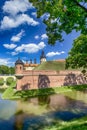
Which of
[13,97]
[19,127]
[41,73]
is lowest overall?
[19,127]

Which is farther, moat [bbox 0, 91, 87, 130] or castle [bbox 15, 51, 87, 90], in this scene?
castle [bbox 15, 51, 87, 90]

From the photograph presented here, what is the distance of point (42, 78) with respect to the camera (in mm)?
57938

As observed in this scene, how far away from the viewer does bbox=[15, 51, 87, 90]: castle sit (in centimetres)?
5378

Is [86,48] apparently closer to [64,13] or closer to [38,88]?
[64,13]

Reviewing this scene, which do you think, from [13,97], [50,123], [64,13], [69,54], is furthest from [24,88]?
[64,13]

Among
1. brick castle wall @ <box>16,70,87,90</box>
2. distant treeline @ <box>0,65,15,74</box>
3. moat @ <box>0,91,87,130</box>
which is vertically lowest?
moat @ <box>0,91,87,130</box>

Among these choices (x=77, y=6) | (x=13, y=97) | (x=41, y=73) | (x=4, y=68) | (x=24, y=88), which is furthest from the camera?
(x=4, y=68)

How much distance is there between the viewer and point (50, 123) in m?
23.8

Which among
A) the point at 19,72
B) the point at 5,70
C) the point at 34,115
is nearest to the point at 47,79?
the point at 19,72

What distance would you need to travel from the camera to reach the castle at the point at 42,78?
176 ft

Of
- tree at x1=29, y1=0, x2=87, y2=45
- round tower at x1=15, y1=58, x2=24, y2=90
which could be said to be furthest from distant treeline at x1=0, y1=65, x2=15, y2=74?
tree at x1=29, y1=0, x2=87, y2=45

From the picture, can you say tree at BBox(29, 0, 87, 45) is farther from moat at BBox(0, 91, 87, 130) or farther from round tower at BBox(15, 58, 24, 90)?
round tower at BBox(15, 58, 24, 90)

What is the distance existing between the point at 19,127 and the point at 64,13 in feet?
43.2

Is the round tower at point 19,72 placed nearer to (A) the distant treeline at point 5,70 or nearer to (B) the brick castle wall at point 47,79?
(B) the brick castle wall at point 47,79
